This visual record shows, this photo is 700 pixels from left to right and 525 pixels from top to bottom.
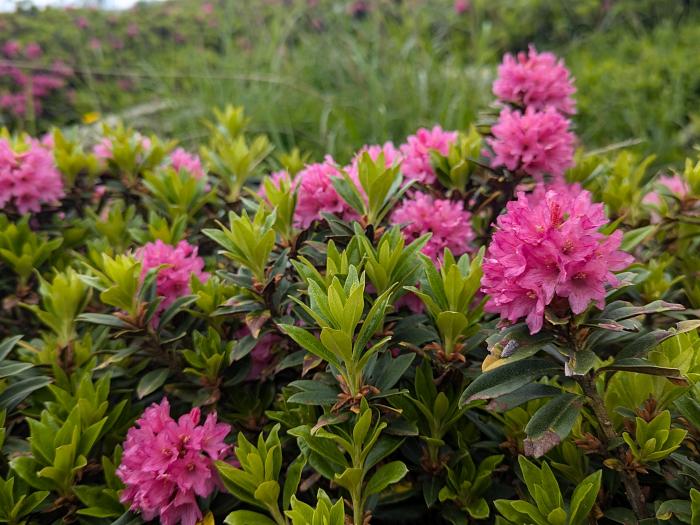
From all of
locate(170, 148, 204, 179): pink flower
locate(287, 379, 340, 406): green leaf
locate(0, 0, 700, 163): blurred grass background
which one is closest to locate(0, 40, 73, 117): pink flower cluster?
locate(0, 0, 700, 163): blurred grass background

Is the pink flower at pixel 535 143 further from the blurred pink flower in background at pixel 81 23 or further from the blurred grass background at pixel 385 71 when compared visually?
the blurred pink flower in background at pixel 81 23

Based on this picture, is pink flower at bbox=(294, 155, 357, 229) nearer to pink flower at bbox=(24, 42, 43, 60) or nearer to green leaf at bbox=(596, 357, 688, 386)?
green leaf at bbox=(596, 357, 688, 386)

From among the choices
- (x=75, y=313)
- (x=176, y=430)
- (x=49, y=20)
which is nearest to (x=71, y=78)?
(x=49, y=20)

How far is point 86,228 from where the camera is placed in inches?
75.9

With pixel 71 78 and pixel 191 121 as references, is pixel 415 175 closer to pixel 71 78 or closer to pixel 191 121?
pixel 191 121

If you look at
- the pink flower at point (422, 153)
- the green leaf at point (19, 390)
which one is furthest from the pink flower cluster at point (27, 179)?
the pink flower at point (422, 153)

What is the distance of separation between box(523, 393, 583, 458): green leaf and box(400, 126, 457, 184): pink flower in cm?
78

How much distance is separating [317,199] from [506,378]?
697mm

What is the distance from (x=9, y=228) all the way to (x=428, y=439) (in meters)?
1.30

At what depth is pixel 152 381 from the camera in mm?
1373

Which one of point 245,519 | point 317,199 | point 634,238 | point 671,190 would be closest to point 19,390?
point 245,519

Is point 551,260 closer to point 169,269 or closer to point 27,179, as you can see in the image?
point 169,269

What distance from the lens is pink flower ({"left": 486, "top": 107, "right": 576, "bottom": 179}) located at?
1548 millimetres

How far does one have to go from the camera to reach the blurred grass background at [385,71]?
162 inches
